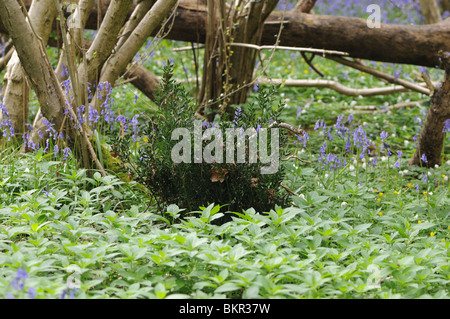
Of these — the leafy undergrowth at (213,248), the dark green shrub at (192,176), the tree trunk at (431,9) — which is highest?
the tree trunk at (431,9)

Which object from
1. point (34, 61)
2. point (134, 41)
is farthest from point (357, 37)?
point (34, 61)

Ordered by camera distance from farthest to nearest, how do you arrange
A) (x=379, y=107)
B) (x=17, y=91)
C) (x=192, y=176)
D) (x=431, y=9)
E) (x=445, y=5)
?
(x=445, y=5) → (x=431, y=9) → (x=379, y=107) → (x=17, y=91) → (x=192, y=176)

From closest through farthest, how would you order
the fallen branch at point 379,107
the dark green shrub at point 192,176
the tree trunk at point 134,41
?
the dark green shrub at point 192,176 → the tree trunk at point 134,41 → the fallen branch at point 379,107

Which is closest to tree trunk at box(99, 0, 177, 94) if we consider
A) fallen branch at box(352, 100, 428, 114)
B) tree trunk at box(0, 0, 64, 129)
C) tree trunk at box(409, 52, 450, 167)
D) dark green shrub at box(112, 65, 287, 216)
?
tree trunk at box(0, 0, 64, 129)

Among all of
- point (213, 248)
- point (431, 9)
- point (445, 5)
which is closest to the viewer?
point (213, 248)

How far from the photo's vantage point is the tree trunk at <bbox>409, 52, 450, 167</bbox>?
4.84 meters

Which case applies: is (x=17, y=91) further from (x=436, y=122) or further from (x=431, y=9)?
(x=431, y=9)

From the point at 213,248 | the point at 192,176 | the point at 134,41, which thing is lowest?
the point at 213,248

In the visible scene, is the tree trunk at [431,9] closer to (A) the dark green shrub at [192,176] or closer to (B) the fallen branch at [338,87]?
(B) the fallen branch at [338,87]

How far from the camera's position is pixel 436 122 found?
4926 millimetres

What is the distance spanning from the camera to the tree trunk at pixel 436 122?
484 centimetres

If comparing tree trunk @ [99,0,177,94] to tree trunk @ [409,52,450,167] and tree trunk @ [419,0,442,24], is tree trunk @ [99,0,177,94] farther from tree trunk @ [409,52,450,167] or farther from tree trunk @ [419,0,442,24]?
tree trunk @ [419,0,442,24]

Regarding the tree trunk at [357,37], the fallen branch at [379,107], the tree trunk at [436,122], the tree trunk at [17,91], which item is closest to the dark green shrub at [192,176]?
the tree trunk at [17,91]
